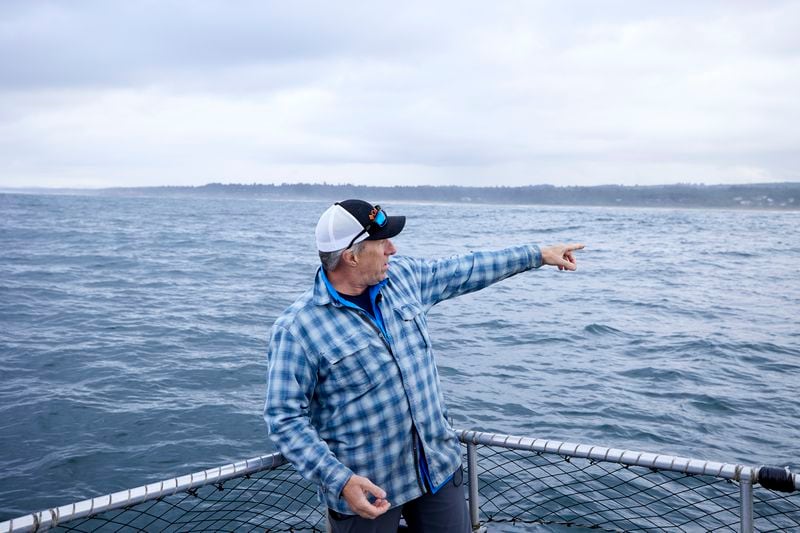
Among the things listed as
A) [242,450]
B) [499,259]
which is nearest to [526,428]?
[242,450]

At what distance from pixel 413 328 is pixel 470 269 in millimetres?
595

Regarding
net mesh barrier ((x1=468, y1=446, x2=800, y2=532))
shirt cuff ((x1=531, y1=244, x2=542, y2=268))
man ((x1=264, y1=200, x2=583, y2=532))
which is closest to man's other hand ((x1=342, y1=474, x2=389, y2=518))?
man ((x1=264, y1=200, x2=583, y2=532))

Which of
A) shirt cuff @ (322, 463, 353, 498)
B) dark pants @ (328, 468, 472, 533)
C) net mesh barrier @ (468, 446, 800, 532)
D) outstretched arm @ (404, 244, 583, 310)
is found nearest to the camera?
shirt cuff @ (322, 463, 353, 498)

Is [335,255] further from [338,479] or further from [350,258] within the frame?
[338,479]

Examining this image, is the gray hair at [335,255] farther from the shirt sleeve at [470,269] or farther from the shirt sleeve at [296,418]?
the shirt sleeve at [470,269]

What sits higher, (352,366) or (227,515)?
Answer: (352,366)

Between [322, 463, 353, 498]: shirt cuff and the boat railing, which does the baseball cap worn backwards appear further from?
the boat railing

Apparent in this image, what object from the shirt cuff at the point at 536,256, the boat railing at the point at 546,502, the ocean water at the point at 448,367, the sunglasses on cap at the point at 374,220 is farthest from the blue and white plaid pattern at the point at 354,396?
the ocean water at the point at 448,367

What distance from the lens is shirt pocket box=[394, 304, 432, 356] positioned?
2.97 m

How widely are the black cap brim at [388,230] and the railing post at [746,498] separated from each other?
71.5 inches

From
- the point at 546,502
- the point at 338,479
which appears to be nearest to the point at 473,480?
the point at 338,479

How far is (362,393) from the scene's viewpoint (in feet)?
9.26

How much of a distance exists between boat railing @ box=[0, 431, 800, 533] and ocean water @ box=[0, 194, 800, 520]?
122 centimetres

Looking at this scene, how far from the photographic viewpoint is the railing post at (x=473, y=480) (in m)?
3.58
